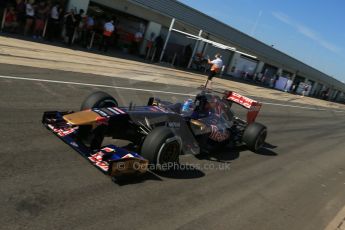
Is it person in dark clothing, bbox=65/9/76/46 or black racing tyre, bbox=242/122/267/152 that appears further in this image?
person in dark clothing, bbox=65/9/76/46

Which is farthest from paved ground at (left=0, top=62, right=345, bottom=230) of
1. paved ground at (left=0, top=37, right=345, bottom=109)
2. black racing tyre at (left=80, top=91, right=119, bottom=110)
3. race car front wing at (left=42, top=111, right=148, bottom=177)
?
paved ground at (left=0, top=37, right=345, bottom=109)

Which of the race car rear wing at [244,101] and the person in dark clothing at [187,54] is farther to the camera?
the person in dark clothing at [187,54]

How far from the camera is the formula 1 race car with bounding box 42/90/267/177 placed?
650cm

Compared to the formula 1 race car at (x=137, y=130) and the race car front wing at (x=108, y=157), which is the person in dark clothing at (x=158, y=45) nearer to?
the formula 1 race car at (x=137, y=130)

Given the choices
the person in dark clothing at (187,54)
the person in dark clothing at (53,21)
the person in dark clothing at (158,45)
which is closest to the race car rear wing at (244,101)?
the person in dark clothing at (53,21)

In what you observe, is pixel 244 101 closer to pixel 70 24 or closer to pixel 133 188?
pixel 133 188

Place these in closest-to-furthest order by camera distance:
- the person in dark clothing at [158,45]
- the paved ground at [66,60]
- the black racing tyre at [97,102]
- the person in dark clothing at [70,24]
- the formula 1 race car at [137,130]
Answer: the formula 1 race car at [137,130], the black racing tyre at [97,102], the paved ground at [66,60], the person in dark clothing at [70,24], the person in dark clothing at [158,45]

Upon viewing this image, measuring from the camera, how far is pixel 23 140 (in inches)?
264

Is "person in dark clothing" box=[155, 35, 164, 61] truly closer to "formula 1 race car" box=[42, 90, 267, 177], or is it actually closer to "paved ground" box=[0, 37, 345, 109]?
"paved ground" box=[0, 37, 345, 109]

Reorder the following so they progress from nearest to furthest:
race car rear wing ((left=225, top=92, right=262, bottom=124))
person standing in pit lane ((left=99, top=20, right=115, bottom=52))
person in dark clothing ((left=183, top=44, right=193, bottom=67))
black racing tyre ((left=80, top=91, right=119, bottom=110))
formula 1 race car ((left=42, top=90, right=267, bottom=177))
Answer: formula 1 race car ((left=42, top=90, right=267, bottom=177)) → black racing tyre ((left=80, top=91, right=119, bottom=110)) → race car rear wing ((left=225, top=92, right=262, bottom=124)) → person standing in pit lane ((left=99, top=20, right=115, bottom=52)) → person in dark clothing ((left=183, top=44, right=193, bottom=67))

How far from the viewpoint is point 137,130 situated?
7285 millimetres

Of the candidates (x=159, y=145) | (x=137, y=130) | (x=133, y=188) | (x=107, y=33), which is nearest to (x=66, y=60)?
(x=107, y=33)

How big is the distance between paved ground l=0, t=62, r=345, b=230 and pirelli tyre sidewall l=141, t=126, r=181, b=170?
365mm

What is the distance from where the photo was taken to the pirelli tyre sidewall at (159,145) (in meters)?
6.73
